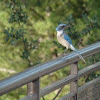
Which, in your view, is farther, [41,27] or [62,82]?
[41,27]

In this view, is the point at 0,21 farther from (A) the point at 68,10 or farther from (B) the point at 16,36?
(B) the point at 16,36

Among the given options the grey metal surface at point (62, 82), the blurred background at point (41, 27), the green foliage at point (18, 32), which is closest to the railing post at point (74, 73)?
Answer: the grey metal surface at point (62, 82)

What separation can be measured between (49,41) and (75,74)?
7121 mm

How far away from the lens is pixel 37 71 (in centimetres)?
242

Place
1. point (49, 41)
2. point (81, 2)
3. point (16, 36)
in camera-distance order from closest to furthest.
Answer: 1. point (16, 36)
2. point (49, 41)
3. point (81, 2)

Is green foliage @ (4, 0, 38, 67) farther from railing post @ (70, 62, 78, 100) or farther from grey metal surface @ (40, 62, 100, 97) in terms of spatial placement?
railing post @ (70, 62, 78, 100)

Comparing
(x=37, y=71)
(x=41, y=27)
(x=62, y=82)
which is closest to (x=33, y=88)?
(x=37, y=71)

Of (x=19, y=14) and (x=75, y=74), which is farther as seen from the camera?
(x=19, y=14)

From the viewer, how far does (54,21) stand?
397 inches

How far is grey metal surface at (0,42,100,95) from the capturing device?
2.19 meters

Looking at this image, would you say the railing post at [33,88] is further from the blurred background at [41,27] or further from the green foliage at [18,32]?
the blurred background at [41,27]

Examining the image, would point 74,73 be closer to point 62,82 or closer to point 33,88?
point 62,82

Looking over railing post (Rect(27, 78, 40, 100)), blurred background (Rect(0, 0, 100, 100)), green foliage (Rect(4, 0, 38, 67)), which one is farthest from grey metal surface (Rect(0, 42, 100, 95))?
blurred background (Rect(0, 0, 100, 100))

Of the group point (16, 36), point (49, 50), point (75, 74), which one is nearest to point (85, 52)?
point (75, 74)
